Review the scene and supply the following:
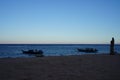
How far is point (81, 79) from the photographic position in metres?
9.07

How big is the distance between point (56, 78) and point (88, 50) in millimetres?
64867

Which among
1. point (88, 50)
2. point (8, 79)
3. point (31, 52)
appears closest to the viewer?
point (8, 79)

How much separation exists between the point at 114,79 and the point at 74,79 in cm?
168

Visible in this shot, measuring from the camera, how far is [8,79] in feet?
29.3

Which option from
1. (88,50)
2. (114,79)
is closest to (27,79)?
(114,79)

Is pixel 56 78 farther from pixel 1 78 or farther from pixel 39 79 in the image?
pixel 1 78

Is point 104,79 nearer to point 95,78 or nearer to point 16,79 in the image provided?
point 95,78

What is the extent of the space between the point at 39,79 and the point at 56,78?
734mm

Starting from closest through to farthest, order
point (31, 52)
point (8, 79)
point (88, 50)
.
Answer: point (8, 79) → point (31, 52) → point (88, 50)

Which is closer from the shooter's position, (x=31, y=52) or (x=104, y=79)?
(x=104, y=79)

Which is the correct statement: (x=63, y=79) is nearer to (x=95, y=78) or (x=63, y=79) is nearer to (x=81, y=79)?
(x=81, y=79)

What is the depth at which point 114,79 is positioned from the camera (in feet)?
29.9

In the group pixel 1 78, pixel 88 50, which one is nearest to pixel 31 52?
pixel 88 50

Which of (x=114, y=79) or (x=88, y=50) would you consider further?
(x=88, y=50)
